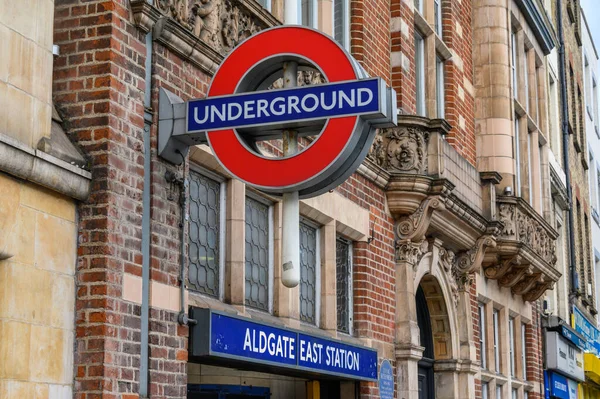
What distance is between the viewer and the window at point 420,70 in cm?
1717

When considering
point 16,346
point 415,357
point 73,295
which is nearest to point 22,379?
point 16,346

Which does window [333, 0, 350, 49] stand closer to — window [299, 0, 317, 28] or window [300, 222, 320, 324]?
window [299, 0, 317, 28]

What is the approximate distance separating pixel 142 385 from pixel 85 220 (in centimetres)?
133

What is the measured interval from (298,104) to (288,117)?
0.13 meters

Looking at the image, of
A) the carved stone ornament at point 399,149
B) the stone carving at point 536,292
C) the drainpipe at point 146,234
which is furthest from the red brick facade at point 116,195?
the stone carving at point 536,292

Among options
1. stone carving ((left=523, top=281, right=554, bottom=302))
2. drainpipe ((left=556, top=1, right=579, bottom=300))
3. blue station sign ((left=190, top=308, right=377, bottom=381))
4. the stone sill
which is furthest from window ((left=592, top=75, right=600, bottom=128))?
the stone sill

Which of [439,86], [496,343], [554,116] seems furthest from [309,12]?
[554,116]

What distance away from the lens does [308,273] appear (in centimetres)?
1312

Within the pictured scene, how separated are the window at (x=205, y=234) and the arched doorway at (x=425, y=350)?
687 cm

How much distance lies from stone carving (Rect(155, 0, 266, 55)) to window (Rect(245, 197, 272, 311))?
1741 mm

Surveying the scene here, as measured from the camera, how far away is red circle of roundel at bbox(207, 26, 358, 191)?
8.58 m

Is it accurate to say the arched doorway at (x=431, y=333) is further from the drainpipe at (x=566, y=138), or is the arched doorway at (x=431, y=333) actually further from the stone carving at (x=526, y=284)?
the drainpipe at (x=566, y=138)

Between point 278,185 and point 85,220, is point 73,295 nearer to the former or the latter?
point 85,220

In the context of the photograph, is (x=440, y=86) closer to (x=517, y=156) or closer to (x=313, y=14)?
(x=517, y=156)
